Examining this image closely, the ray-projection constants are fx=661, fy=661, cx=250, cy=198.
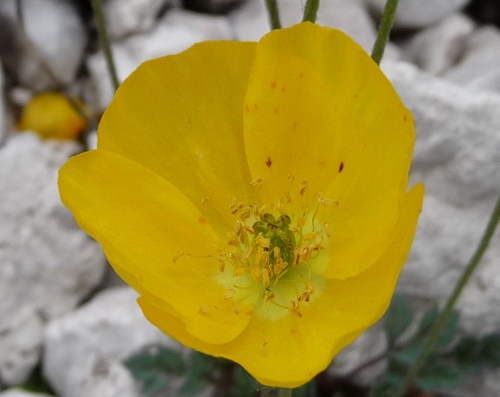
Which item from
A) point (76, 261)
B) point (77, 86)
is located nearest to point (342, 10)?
point (77, 86)

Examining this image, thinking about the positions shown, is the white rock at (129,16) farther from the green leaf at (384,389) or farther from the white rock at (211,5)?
the green leaf at (384,389)

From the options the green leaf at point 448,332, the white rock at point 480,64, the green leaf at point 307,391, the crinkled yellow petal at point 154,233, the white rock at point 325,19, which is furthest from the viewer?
the white rock at point 325,19

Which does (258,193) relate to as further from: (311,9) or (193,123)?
(311,9)

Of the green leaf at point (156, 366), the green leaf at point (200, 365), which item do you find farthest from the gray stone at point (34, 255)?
the green leaf at point (200, 365)

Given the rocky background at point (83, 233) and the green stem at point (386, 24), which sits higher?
the green stem at point (386, 24)

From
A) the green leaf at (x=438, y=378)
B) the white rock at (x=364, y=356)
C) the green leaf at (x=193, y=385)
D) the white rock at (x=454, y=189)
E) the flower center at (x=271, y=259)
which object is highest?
the flower center at (x=271, y=259)

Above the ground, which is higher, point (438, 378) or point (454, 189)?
point (454, 189)

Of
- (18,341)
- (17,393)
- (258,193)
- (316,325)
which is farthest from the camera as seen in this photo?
(18,341)

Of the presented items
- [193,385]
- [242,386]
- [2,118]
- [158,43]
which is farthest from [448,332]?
[2,118]
